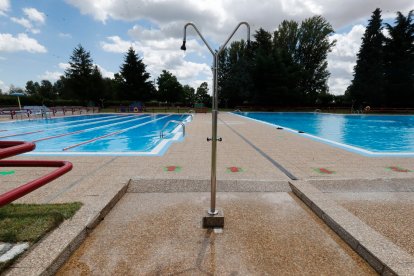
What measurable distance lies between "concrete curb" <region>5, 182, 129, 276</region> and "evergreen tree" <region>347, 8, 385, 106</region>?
49.2m

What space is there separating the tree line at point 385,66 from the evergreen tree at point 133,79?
44449 millimetres

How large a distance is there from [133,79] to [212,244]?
57.4 meters

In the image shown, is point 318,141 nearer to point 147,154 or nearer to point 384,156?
point 384,156

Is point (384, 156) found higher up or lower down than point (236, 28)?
lower down

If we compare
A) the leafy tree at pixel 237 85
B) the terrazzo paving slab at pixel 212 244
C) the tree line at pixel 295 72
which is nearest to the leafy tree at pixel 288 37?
the tree line at pixel 295 72

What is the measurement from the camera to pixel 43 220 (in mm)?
3049

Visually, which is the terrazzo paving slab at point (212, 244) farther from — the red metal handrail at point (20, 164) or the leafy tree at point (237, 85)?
the leafy tree at point (237, 85)

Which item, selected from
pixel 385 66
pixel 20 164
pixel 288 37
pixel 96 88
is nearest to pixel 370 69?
pixel 385 66

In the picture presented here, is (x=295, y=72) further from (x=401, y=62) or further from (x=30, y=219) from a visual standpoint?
(x=30, y=219)

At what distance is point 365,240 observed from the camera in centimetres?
274

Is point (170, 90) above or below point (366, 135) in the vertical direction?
above

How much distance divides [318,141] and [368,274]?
345 inches

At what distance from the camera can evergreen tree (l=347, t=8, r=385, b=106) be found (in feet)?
133

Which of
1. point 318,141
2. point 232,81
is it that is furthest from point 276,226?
point 232,81
